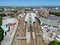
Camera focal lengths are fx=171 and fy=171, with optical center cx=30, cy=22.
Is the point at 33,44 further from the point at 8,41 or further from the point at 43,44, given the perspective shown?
the point at 8,41

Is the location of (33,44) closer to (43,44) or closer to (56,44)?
(43,44)

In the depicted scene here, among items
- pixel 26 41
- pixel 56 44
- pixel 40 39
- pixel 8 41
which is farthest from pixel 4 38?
pixel 56 44

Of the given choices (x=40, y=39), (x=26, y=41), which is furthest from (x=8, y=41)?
(x=40, y=39)

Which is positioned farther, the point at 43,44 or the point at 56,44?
the point at 43,44

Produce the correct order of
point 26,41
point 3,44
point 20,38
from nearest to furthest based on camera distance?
point 3,44, point 26,41, point 20,38

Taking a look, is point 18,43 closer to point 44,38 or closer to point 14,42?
point 14,42

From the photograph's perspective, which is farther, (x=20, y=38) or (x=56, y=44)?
(x=20, y=38)

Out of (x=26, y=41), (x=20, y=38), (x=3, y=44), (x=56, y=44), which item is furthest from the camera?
(x=20, y=38)

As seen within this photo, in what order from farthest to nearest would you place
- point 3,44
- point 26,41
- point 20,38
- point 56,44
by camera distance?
point 20,38, point 26,41, point 3,44, point 56,44

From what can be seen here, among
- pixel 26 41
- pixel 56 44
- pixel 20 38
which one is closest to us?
pixel 56 44
